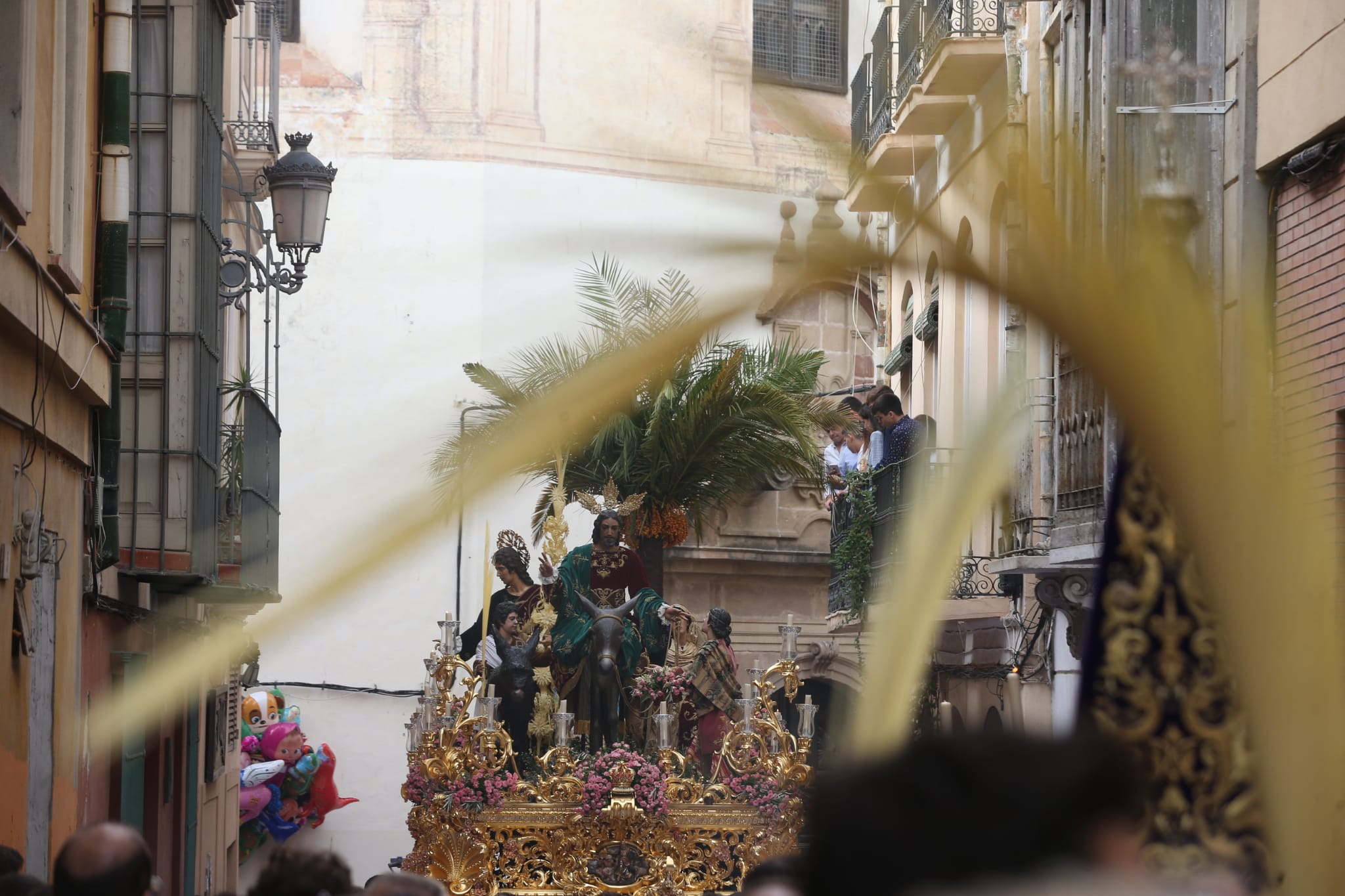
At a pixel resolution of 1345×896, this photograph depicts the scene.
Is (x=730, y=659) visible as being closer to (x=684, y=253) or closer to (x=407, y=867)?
(x=407, y=867)

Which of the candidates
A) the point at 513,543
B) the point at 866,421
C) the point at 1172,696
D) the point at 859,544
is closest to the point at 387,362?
the point at 866,421

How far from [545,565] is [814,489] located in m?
11.8

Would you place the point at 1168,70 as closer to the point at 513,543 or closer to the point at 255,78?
the point at 513,543

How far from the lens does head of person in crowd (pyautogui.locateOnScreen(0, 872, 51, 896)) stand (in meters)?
3.84

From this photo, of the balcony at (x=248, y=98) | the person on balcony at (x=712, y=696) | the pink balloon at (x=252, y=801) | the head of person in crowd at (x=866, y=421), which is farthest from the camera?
the pink balloon at (x=252, y=801)

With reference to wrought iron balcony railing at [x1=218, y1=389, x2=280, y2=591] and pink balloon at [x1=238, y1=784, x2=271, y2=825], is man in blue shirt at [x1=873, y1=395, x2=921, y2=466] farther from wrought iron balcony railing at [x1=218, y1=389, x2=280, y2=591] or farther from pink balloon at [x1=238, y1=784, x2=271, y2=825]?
pink balloon at [x1=238, y1=784, x2=271, y2=825]

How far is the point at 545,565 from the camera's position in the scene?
12570mm

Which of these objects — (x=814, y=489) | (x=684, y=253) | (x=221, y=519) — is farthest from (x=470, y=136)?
(x=684, y=253)

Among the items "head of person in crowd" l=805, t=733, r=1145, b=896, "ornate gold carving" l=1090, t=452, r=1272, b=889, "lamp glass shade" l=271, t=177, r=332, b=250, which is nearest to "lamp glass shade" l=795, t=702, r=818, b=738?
"lamp glass shade" l=271, t=177, r=332, b=250

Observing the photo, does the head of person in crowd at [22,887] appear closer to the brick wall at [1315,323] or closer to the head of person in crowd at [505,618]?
the brick wall at [1315,323]

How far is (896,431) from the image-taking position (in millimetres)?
16078

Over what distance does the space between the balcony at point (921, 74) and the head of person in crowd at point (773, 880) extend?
9840 mm

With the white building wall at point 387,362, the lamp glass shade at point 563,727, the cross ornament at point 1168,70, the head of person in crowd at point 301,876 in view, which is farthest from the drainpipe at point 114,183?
the white building wall at point 387,362

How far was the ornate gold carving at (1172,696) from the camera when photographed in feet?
8.06
